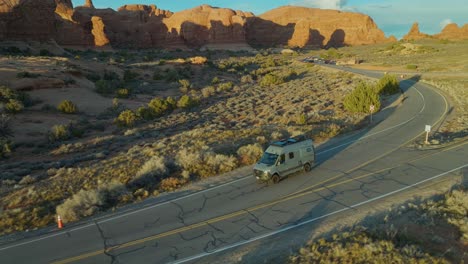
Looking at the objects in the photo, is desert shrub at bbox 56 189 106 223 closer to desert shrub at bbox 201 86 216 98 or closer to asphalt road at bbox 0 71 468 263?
asphalt road at bbox 0 71 468 263

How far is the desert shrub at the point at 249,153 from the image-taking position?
755 inches

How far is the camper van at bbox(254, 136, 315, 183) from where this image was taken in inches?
614

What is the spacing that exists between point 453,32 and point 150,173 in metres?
181

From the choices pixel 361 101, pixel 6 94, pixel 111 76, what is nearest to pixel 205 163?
pixel 361 101

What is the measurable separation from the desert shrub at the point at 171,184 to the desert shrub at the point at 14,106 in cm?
2117

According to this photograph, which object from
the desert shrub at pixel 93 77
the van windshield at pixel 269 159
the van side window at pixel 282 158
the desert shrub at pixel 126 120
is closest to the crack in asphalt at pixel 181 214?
the van windshield at pixel 269 159

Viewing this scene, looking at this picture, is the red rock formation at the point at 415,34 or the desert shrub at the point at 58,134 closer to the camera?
the desert shrub at the point at 58,134

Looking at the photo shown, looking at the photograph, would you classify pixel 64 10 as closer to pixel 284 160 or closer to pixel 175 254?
pixel 284 160

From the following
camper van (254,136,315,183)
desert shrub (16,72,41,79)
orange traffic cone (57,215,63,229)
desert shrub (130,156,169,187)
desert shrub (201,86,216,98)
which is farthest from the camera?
desert shrub (201,86,216,98)

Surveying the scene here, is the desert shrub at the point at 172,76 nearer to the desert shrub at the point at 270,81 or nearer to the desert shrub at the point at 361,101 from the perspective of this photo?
the desert shrub at the point at 270,81

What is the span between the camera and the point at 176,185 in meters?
16.3

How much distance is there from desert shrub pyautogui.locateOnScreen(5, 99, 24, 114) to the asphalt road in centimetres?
2222

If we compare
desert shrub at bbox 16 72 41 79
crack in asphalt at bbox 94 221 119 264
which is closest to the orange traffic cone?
crack in asphalt at bbox 94 221 119 264

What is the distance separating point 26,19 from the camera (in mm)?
61500
